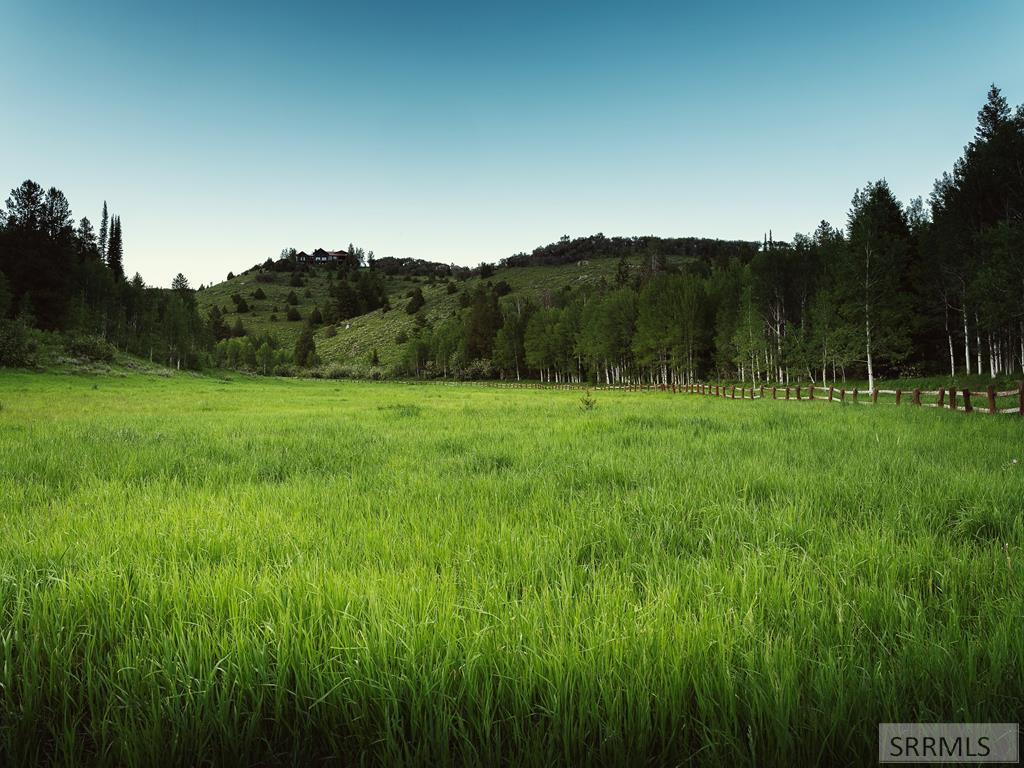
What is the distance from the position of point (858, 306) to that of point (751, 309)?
2001 centimetres

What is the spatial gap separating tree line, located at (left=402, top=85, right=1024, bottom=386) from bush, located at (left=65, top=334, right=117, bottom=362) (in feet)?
211

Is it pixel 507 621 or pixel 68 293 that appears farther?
pixel 68 293

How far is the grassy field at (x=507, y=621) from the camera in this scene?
5.41 ft

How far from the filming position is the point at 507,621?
217 centimetres

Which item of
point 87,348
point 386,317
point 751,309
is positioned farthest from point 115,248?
point 751,309

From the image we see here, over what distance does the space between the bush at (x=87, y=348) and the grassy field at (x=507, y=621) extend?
57.3 metres

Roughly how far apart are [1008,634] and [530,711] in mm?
2055

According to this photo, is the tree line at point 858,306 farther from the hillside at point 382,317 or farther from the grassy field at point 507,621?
the hillside at point 382,317

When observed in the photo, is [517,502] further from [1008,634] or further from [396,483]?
[1008,634]

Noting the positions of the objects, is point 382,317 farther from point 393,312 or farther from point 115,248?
point 115,248

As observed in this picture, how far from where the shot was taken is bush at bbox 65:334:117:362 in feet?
158

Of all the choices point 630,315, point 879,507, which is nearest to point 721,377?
point 630,315

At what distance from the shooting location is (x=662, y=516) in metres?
4.00

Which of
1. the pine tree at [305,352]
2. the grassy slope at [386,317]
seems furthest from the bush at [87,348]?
the grassy slope at [386,317]
